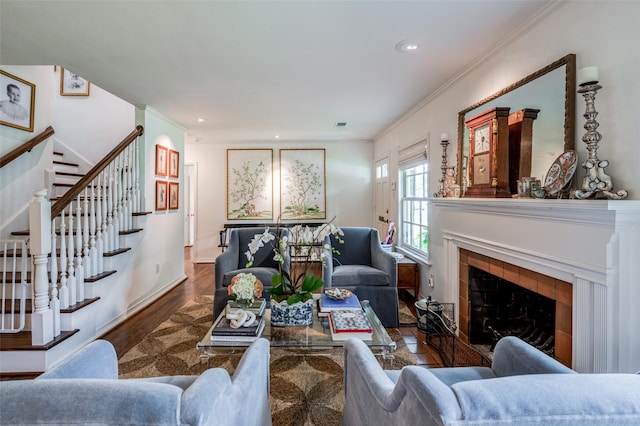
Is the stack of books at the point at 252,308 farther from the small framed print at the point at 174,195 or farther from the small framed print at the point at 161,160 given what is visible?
the small framed print at the point at 174,195

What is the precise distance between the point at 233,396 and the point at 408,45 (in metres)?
2.33

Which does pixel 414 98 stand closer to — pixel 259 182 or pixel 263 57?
pixel 263 57

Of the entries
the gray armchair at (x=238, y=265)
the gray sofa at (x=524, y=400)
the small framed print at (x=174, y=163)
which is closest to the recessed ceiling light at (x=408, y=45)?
the gray armchair at (x=238, y=265)

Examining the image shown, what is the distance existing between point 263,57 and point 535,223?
2222 millimetres

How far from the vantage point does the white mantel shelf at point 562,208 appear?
1.27 m

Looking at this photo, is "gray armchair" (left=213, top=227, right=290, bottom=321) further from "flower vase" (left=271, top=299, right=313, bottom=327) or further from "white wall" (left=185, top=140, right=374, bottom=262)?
"white wall" (left=185, top=140, right=374, bottom=262)

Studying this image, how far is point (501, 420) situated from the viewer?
669 mm

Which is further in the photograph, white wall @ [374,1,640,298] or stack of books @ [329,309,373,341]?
stack of books @ [329,309,373,341]

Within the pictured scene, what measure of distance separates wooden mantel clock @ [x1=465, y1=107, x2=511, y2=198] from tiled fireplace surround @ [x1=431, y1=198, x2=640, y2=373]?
0.13m

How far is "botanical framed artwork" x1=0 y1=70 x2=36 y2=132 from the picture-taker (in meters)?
3.00

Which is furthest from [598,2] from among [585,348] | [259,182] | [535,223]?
[259,182]

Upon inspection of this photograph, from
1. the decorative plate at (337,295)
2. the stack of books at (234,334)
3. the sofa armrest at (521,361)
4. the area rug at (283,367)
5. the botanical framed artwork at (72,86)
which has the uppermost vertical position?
the botanical framed artwork at (72,86)

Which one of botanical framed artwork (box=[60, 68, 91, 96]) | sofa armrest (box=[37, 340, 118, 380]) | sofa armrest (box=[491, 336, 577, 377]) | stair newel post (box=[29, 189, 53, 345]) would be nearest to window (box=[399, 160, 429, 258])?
sofa armrest (box=[491, 336, 577, 377])

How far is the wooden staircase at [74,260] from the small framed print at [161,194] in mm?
Answer: 385
